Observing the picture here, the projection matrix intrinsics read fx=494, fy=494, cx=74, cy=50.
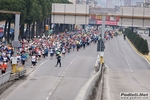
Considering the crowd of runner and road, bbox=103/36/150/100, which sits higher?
the crowd of runner

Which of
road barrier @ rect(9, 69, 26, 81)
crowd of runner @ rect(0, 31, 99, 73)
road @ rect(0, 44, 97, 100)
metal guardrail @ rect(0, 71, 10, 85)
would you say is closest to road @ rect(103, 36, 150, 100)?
road @ rect(0, 44, 97, 100)

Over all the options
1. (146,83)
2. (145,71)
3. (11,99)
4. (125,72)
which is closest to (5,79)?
(11,99)

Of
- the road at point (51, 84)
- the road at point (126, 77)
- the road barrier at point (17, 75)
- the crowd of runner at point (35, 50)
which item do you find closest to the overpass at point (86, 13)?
the crowd of runner at point (35, 50)

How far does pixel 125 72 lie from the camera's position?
4488 centimetres

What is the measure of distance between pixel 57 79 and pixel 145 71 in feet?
54.9

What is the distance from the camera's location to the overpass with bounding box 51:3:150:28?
50.6 metres

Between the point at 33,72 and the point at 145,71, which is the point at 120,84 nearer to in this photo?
the point at 33,72

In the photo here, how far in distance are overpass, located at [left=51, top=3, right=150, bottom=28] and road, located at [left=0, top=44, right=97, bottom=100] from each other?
27.0 ft

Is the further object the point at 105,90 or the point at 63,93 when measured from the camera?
the point at 105,90

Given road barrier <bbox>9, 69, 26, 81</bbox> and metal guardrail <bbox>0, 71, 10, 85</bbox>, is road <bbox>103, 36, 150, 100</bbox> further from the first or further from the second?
metal guardrail <bbox>0, 71, 10, 85</bbox>

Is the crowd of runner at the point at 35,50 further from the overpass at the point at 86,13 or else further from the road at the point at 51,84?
the overpass at the point at 86,13

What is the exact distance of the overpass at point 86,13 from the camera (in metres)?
50.6

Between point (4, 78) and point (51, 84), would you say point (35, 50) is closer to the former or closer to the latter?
point (51, 84)

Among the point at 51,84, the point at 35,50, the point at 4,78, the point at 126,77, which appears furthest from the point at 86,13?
the point at 4,78
